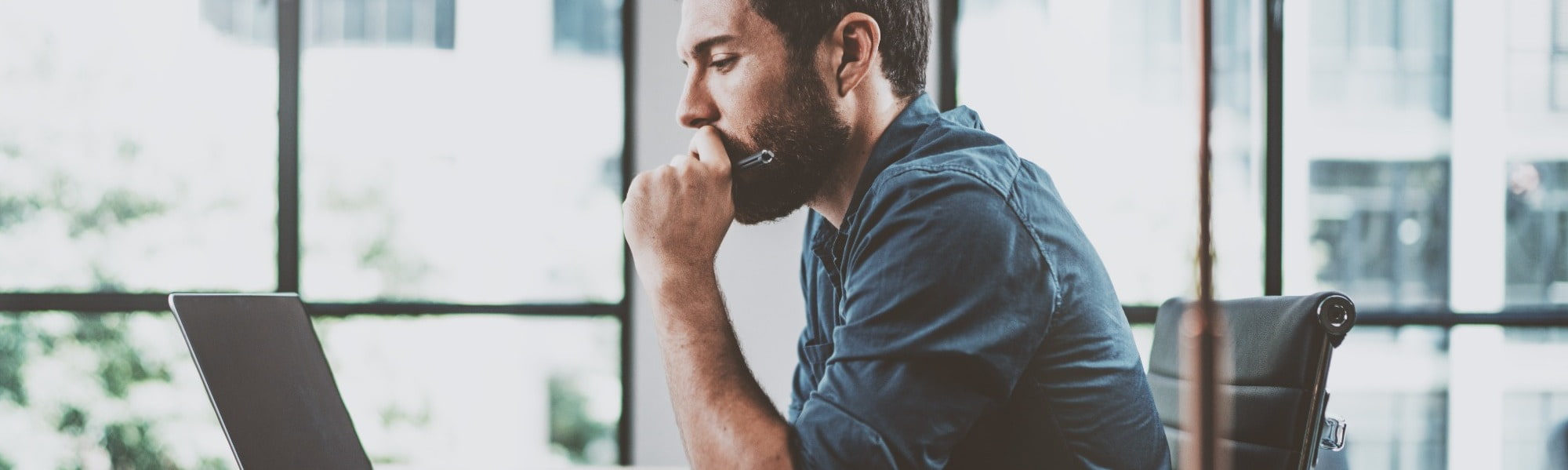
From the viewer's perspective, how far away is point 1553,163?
2.92m

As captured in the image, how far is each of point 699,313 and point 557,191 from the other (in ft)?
6.18

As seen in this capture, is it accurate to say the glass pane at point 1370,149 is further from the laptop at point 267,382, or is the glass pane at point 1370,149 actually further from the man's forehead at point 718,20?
the laptop at point 267,382

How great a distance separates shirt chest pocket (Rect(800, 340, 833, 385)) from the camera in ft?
4.34

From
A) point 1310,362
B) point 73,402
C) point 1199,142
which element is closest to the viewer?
point 1199,142

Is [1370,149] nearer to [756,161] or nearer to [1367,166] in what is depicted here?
[1367,166]

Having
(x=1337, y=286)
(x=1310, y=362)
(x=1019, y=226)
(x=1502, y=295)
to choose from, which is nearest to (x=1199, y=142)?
(x=1019, y=226)

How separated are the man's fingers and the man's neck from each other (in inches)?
4.9

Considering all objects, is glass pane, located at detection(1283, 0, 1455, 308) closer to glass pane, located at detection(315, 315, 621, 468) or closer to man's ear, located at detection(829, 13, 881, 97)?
glass pane, located at detection(315, 315, 621, 468)

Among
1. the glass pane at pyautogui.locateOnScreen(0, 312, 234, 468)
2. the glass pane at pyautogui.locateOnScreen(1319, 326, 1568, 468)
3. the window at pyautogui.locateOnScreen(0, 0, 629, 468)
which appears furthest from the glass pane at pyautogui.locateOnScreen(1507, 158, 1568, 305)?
the glass pane at pyautogui.locateOnScreen(0, 312, 234, 468)

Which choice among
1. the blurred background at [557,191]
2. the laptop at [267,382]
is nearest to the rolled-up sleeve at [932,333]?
the laptop at [267,382]

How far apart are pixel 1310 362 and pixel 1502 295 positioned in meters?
2.26

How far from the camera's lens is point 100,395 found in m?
2.86

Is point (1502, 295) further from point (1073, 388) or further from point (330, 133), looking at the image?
point (330, 133)

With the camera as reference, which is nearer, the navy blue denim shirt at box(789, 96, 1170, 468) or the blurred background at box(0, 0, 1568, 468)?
the navy blue denim shirt at box(789, 96, 1170, 468)
